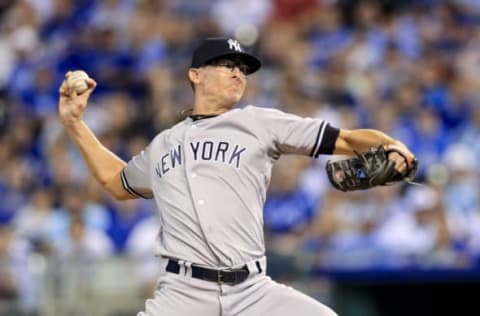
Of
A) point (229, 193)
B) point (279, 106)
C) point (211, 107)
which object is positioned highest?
point (279, 106)

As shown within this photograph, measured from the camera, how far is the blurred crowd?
8539 millimetres

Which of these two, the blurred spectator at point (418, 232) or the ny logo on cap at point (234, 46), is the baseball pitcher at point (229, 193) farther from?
the blurred spectator at point (418, 232)

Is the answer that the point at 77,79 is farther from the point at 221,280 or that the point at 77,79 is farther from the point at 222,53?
the point at 221,280

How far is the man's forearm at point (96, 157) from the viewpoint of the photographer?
5.25m

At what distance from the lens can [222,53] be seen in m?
4.86

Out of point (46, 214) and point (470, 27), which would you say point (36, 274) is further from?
point (470, 27)

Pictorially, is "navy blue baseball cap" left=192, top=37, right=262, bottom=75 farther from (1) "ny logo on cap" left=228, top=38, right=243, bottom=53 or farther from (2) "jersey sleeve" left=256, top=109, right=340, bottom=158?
(2) "jersey sleeve" left=256, top=109, right=340, bottom=158

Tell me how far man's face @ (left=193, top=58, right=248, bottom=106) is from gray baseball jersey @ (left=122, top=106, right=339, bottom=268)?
0.13m

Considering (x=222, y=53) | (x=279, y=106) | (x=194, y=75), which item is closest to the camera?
(x=222, y=53)

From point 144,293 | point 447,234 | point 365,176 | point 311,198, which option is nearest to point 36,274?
point 144,293

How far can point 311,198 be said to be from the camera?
934 centimetres

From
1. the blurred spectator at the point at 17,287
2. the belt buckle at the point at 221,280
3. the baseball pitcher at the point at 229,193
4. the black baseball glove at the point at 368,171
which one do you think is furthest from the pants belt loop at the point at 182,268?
the blurred spectator at the point at 17,287

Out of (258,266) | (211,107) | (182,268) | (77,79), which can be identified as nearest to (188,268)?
(182,268)

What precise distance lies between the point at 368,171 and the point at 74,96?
5.16 feet
